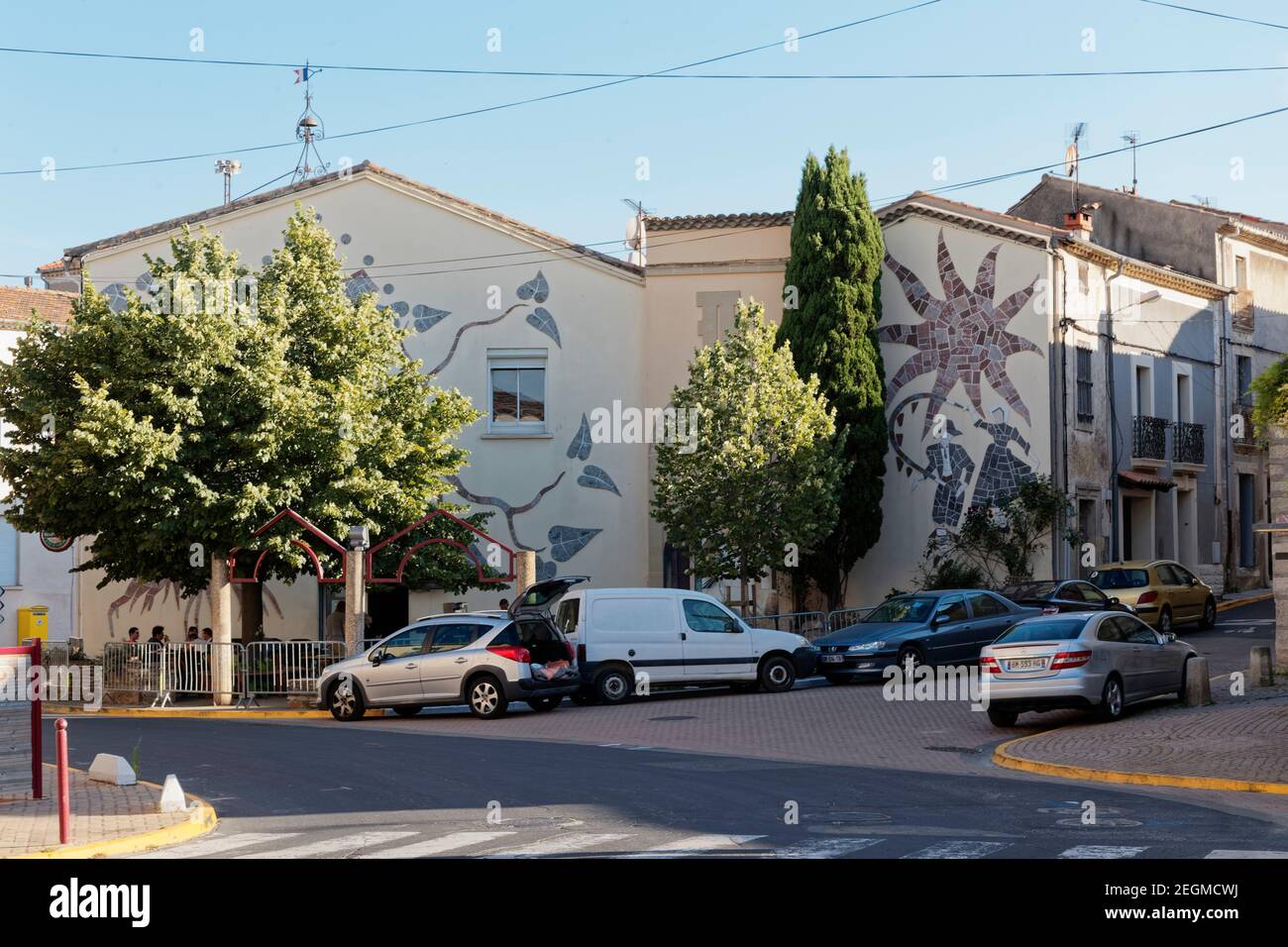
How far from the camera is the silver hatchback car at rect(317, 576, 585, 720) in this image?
22547mm

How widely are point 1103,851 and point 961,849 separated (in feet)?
3.05

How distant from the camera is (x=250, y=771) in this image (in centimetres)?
1686

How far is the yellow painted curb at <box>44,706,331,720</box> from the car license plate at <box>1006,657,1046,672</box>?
1135 centimetres

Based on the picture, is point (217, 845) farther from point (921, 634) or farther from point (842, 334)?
point (842, 334)

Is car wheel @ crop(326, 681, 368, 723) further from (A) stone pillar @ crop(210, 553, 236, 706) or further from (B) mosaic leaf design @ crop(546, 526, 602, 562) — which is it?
(B) mosaic leaf design @ crop(546, 526, 602, 562)

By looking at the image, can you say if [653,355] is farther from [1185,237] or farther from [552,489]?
[1185,237]

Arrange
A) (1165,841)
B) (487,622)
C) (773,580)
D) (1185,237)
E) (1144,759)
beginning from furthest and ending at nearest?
(1185,237) → (773,580) → (487,622) → (1144,759) → (1165,841)

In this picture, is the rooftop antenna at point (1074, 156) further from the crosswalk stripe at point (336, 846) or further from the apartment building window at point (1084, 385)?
the crosswalk stripe at point (336, 846)

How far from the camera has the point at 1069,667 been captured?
18922mm

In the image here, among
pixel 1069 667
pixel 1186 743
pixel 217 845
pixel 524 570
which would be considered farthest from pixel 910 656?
pixel 217 845

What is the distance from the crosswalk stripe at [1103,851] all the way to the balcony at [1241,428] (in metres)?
33.3

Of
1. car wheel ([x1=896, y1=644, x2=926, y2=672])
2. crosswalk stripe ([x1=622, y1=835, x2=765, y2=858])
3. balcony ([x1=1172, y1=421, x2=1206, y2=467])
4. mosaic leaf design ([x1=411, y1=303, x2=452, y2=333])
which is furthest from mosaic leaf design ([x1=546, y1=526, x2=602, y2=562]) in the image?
Answer: crosswalk stripe ([x1=622, y1=835, x2=765, y2=858])
